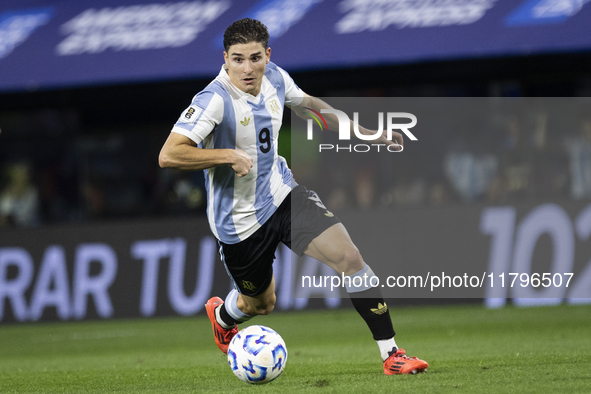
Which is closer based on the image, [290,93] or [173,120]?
[290,93]

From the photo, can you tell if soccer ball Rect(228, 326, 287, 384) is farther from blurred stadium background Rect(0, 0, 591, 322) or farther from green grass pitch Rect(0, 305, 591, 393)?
blurred stadium background Rect(0, 0, 591, 322)

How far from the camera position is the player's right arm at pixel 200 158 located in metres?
4.82

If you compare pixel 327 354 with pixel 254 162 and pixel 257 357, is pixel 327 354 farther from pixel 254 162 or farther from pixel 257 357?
pixel 254 162

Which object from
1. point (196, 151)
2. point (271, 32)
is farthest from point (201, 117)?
point (271, 32)

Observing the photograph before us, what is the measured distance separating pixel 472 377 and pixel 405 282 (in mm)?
6407

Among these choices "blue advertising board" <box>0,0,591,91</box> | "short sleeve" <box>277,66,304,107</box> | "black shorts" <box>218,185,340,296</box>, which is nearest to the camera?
"black shorts" <box>218,185,340,296</box>

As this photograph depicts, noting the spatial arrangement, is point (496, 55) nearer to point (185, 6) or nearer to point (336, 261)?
point (185, 6)

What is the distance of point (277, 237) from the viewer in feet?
18.0

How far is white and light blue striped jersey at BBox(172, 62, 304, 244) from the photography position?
5250 millimetres

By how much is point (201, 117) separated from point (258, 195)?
733 mm

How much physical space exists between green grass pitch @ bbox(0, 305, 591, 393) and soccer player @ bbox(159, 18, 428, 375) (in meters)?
0.57

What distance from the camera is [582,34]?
34.6ft

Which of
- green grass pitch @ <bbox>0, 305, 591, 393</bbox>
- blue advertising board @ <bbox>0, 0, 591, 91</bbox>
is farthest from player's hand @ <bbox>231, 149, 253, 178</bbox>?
blue advertising board @ <bbox>0, 0, 591, 91</bbox>

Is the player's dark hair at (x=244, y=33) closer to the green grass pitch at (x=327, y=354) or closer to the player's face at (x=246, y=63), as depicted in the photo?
the player's face at (x=246, y=63)
